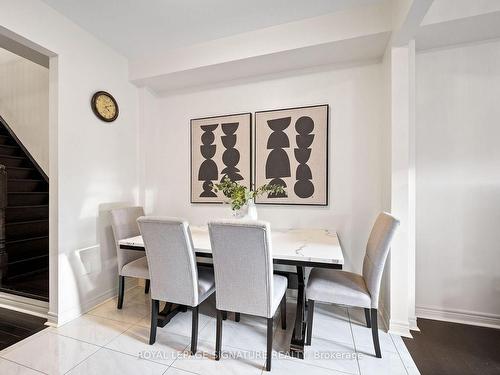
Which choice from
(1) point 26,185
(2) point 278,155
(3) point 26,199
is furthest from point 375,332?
(1) point 26,185

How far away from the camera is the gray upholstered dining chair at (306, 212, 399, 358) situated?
1.59 metres

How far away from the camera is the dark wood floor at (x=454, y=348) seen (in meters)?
1.53

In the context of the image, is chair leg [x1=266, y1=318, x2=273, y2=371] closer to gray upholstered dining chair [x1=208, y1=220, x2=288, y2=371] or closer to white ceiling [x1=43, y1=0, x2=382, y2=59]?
gray upholstered dining chair [x1=208, y1=220, x2=288, y2=371]

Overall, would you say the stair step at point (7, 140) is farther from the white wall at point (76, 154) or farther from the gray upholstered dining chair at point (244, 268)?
the gray upholstered dining chair at point (244, 268)

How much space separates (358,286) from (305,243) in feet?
1.55

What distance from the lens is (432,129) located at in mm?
2070

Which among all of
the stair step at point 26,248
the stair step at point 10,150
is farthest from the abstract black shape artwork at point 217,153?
the stair step at point 10,150

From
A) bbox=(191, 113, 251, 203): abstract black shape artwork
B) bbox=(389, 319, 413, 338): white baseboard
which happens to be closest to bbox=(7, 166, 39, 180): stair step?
bbox=(191, 113, 251, 203): abstract black shape artwork

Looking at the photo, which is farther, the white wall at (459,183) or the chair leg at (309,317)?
the white wall at (459,183)

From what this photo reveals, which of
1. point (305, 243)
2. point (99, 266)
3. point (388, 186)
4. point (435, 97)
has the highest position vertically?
point (435, 97)

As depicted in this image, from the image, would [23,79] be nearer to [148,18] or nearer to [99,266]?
[148,18]

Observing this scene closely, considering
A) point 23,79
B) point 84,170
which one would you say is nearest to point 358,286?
point 84,170

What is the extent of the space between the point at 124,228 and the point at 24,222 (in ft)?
5.50

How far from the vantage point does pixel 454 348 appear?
1.71m
